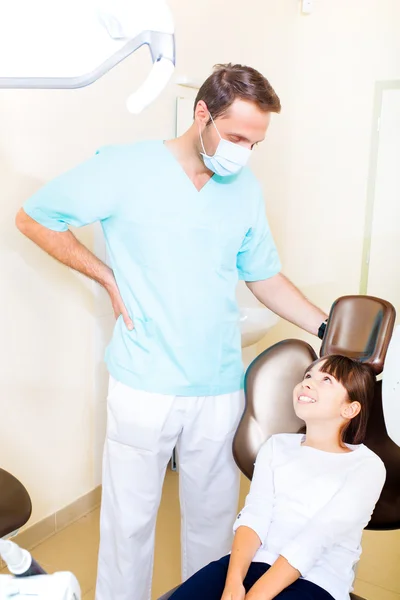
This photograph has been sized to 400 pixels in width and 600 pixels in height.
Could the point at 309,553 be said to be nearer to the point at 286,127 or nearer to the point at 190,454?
the point at 190,454

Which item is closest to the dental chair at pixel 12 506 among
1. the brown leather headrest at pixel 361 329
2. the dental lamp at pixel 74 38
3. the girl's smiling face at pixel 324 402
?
the girl's smiling face at pixel 324 402

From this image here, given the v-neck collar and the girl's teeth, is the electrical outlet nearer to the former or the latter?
the v-neck collar

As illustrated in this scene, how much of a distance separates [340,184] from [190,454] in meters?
2.10

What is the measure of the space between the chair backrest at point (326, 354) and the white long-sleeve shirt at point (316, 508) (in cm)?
8

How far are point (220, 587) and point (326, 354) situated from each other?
55 cm

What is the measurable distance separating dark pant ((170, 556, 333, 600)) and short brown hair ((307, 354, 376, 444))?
33cm

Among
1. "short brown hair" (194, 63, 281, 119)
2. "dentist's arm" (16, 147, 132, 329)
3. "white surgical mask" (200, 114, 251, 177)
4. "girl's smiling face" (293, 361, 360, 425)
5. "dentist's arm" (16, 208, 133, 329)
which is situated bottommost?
"girl's smiling face" (293, 361, 360, 425)

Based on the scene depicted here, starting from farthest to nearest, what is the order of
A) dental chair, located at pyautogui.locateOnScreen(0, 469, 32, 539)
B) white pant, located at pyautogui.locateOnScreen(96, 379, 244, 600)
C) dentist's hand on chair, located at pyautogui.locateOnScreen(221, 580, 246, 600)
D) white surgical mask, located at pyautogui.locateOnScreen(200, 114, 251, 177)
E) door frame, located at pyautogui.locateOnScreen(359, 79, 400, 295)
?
1. door frame, located at pyautogui.locateOnScreen(359, 79, 400, 295)
2. white pant, located at pyautogui.locateOnScreen(96, 379, 244, 600)
3. white surgical mask, located at pyautogui.locateOnScreen(200, 114, 251, 177)
4. dental chair, located at pyautogui.locateOnScreen(0, 469, 32, 539)
5. dentist's hand on chair, located at pyautogui.locateOnScreen(221, 580, 246, 600)

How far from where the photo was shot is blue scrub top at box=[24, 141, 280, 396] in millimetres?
1507

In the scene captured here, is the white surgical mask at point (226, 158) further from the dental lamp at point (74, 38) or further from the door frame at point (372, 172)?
the door frame at point (372, 172)

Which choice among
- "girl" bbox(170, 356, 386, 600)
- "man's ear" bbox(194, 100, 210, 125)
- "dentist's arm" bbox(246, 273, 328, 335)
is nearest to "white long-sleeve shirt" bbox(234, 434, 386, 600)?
"girl" bbox(170, 356, 386, 600)

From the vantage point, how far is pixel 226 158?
4.85 feet

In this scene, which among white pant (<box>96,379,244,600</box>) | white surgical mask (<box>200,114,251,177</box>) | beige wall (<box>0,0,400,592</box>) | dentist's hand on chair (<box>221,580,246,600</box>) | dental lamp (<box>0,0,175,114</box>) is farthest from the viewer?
beige wall (<box>0,0,400,592</box>)

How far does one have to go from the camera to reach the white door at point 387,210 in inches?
126
